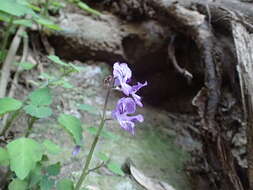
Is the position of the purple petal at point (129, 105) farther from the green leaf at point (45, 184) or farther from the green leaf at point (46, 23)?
the green leaf at point (46, 23)

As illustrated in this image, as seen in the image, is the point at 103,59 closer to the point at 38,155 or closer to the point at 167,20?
the point at 167,20

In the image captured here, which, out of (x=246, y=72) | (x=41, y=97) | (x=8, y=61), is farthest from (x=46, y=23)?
(x=246, y=72)

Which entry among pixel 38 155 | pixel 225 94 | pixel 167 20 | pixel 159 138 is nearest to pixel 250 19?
pixel 225 94

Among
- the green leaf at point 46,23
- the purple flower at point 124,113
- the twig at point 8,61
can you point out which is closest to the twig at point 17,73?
the twig at point 8,61

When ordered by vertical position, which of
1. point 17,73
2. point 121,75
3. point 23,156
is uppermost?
point 121,75

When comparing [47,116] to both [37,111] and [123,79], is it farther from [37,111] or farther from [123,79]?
[123,79]

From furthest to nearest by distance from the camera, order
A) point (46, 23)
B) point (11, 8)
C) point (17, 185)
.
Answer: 1. point (46, 23)
2. point (11, 8)
3. point (17, 185)
